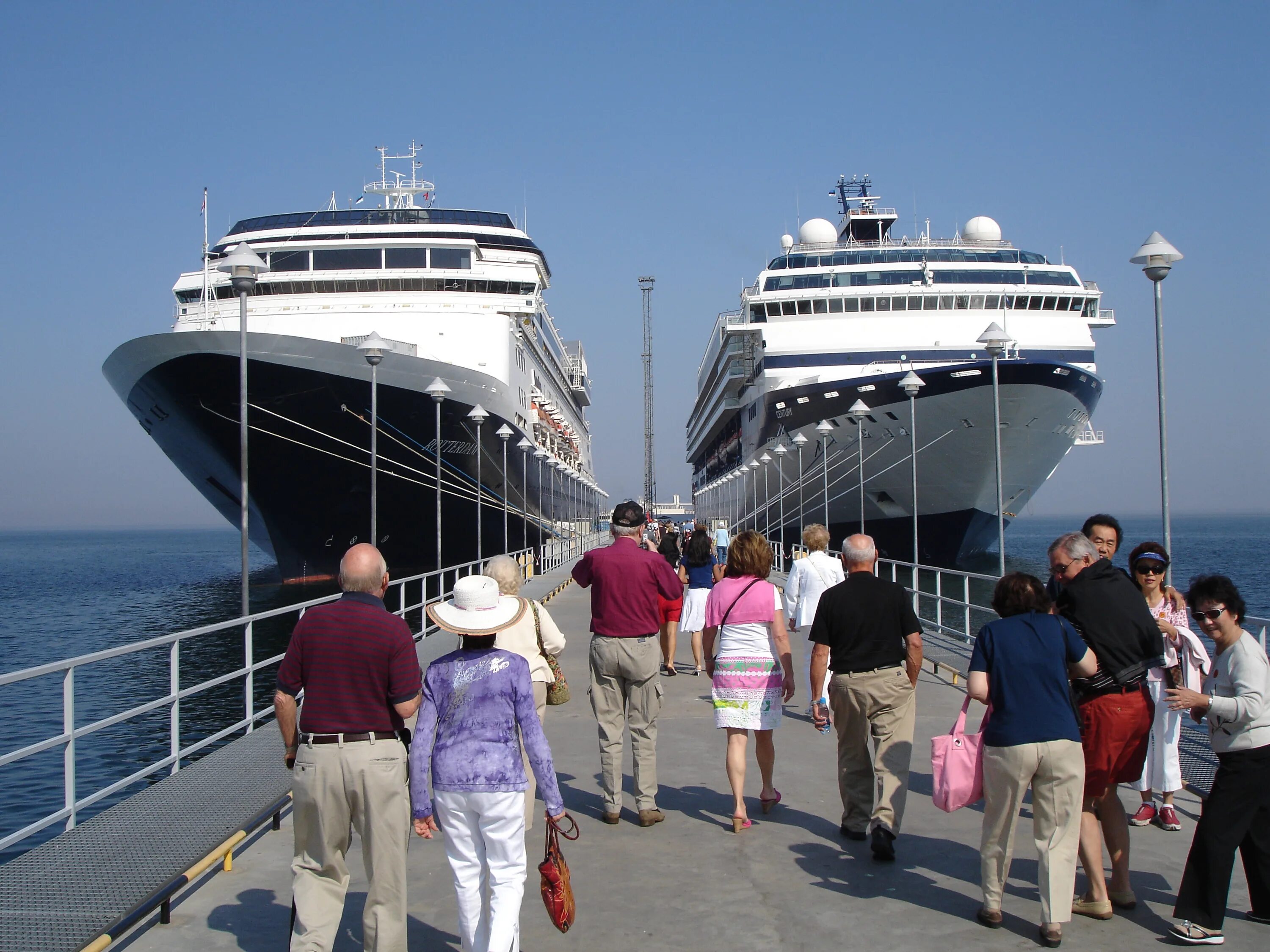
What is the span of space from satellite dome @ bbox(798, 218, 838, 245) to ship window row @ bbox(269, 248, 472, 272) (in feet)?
65.7

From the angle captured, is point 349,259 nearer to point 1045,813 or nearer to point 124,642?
point 124,642

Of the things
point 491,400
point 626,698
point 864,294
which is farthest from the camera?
point 864,294

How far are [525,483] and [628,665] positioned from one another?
25872 mm

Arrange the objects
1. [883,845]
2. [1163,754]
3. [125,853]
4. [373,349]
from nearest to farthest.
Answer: [125,853]
[883,845]
[1163,754]
[373,349]

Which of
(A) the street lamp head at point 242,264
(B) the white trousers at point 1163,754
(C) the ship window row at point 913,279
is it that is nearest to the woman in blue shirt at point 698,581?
(A) the street lamp head at point 242,264

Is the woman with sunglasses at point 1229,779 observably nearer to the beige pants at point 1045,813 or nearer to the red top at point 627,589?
the beige pants at point 1045,813

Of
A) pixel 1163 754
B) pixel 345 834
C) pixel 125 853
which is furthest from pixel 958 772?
pixel 125 853

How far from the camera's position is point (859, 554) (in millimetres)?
5598

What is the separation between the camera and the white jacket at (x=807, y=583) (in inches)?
346

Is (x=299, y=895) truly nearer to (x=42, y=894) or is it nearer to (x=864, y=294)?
(x=42, y=894)

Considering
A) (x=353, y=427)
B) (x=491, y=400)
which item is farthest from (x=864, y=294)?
(x=353, y=427)

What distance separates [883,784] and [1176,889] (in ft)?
4.43

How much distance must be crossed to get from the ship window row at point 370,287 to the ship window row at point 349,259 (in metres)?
0.45

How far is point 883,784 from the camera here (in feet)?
17.5
